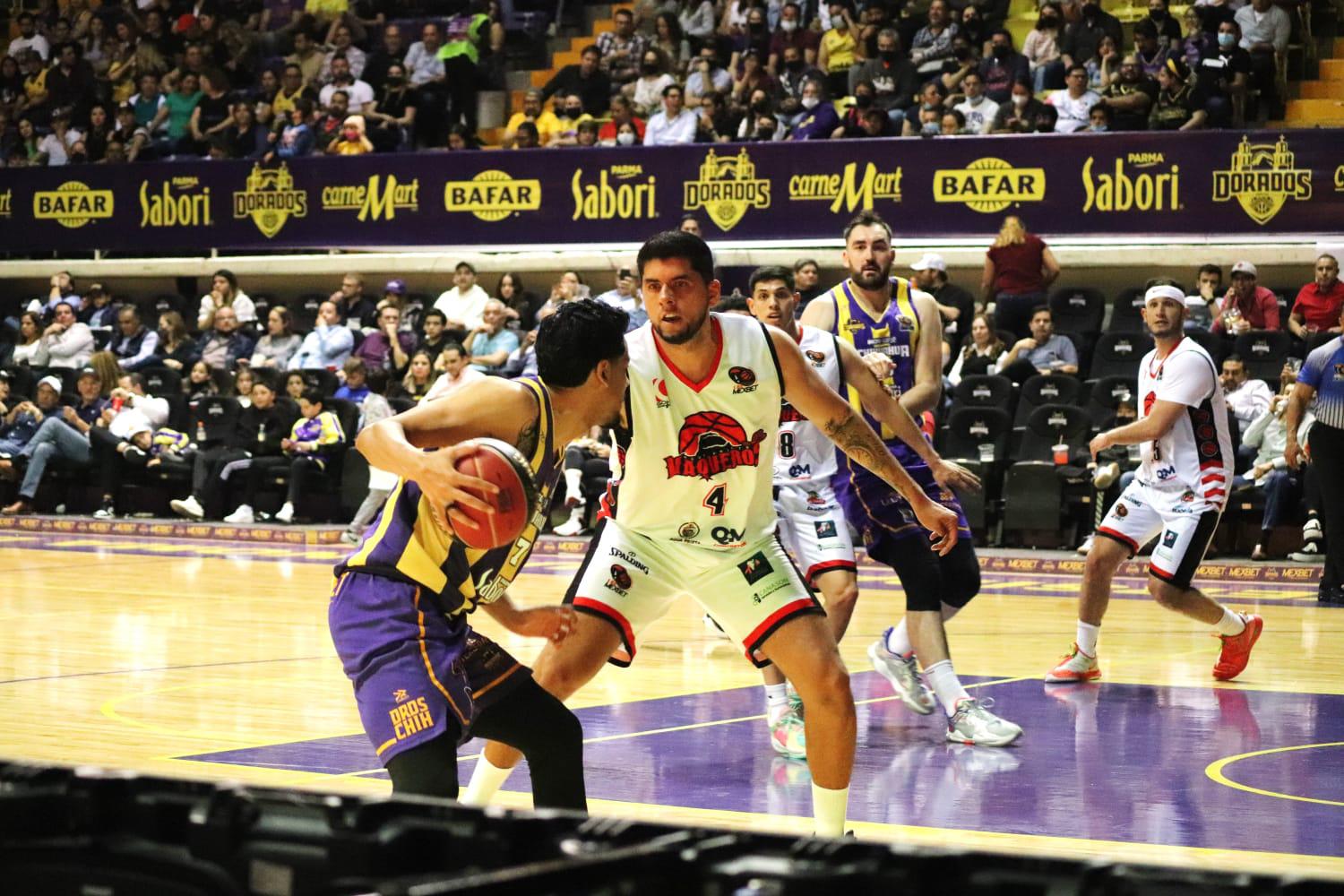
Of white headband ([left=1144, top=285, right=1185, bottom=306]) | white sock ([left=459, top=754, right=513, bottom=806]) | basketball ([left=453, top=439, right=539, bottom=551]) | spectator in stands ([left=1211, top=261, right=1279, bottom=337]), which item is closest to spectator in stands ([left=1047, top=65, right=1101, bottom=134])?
spectator in stands ([left=1211, top=261, right=1279, bottom=337])

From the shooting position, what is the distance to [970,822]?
5.88 metres

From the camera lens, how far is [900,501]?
7789 mm

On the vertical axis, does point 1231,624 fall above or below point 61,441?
below

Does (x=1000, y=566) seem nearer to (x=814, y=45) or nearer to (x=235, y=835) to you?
(x=814, y=45)

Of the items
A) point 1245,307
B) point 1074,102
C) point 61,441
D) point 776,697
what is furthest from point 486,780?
point 61,441

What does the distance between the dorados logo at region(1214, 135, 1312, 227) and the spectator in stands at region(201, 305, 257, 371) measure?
10.7 metres

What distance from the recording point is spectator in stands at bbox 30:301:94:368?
21094 millimetres

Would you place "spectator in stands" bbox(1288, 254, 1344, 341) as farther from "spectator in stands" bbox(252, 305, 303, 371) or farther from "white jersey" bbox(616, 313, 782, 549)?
"white jersey" bbox(616, 313, 782, 549)

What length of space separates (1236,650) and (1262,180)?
26.5ft

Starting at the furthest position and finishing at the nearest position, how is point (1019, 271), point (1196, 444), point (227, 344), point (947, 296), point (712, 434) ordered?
point (227, 344) < point (947, 296) < point (1019, 271) < point (1196, 444) < point (712, 434)

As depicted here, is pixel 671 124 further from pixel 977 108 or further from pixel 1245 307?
pixel 1245 307

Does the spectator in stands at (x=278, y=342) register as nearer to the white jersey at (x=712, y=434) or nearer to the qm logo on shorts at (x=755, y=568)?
the white jersey at (x=712, y=434)

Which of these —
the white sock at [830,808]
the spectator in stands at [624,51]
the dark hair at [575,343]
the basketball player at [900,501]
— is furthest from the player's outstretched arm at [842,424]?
the spectator in stands at [624,51]

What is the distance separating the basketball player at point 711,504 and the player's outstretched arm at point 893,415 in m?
0.60
